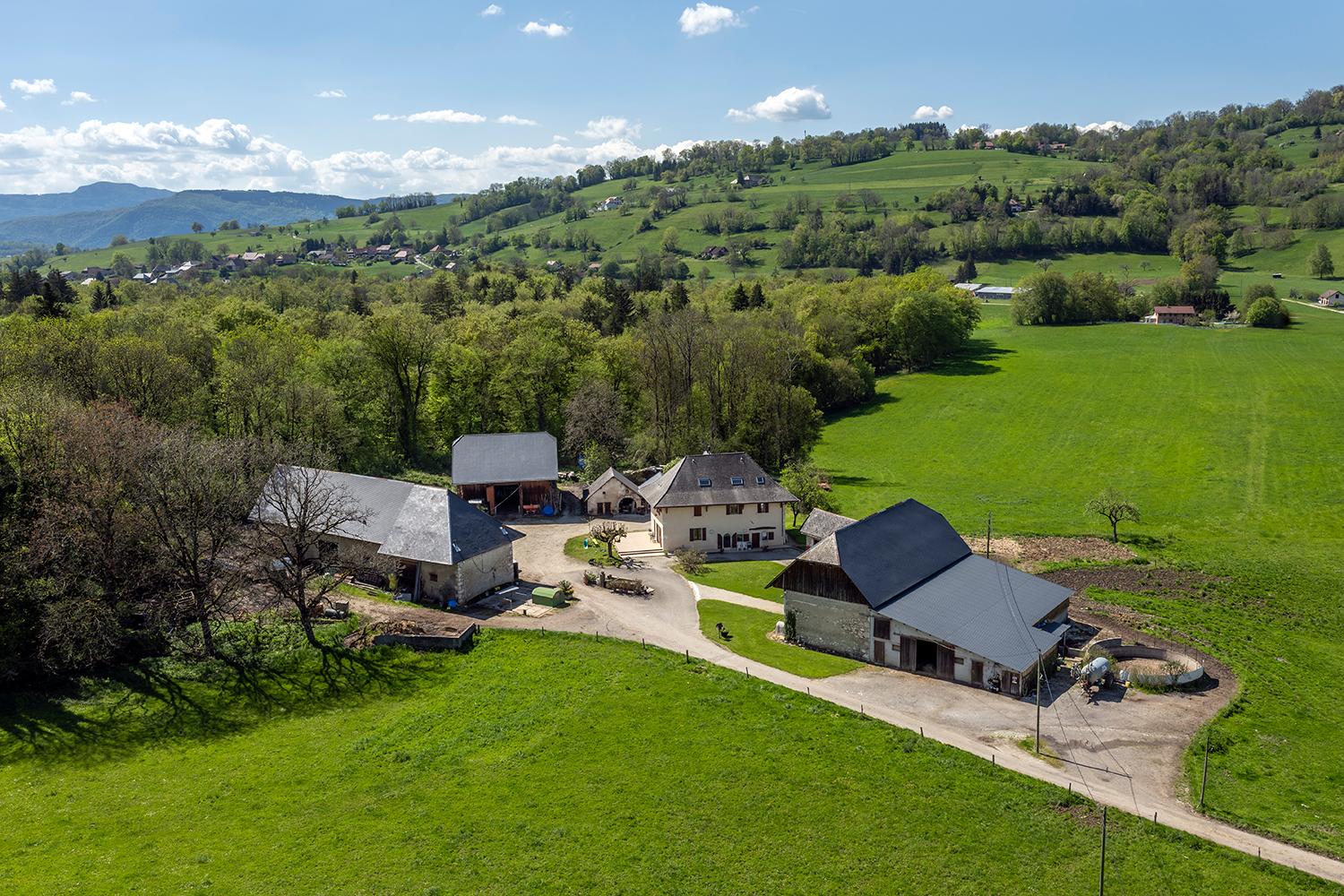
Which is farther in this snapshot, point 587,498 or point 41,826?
point 587,498

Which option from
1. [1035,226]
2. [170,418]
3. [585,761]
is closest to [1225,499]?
[585,761]

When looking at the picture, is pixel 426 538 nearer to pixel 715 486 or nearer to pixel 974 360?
pixel 715 486

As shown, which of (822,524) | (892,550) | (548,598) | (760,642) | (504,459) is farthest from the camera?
(504,459)

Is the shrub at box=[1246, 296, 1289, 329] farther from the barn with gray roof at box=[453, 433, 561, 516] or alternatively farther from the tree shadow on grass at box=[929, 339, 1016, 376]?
the barn with gray roof at box=[453, 433, 561, 516]

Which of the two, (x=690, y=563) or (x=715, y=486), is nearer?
→ (x=690, y=563)

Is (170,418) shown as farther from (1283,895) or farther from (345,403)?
(1283,895)

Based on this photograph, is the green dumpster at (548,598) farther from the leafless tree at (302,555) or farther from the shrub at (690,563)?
the shrub at (690,563)

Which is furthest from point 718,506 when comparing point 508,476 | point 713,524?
point 508,476

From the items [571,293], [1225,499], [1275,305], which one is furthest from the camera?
[1275,305]
